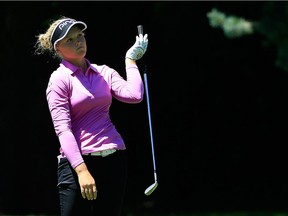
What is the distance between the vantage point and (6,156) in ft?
34.0

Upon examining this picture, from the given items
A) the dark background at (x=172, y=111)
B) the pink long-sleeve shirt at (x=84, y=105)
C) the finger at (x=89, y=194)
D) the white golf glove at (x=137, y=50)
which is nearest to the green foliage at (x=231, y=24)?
the dark background at (x=172, y=111)

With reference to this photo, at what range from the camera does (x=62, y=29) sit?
340 centimetres

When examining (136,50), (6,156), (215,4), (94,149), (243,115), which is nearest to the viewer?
(94,149)

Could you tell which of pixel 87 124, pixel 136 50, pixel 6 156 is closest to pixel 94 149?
pixel 87 124

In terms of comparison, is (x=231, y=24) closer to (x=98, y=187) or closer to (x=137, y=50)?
(x=137, y=50)

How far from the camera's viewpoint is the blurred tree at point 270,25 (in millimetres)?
6961

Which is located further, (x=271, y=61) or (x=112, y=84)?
(x=271, y=61)

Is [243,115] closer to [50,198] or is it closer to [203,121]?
[203,121]

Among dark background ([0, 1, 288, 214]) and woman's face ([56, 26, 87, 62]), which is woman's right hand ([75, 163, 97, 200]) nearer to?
woman's face ([56, 26, 87, 62])

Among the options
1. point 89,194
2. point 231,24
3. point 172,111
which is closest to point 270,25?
point 231,24

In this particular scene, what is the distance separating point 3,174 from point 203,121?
11.9ft

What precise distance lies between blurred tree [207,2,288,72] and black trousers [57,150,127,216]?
399cm

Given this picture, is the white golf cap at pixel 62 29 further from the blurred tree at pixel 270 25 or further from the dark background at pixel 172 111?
the dark background at pixel 172 111

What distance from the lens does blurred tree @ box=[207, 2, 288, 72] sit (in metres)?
6.96
